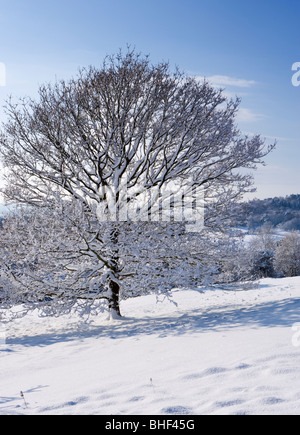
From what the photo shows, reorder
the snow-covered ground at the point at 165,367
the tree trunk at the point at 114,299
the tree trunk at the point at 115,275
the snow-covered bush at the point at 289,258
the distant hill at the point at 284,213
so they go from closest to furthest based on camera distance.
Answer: the snow-covered ground at the point at 165,367 → the tree trunk at the point at 115,275 → the tree trunk at the point at 114,299 → the snow-covered bush at the point at 289,258 → the distant hill at the point at 284,213

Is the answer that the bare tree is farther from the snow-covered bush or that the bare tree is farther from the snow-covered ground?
the snow-covered bush

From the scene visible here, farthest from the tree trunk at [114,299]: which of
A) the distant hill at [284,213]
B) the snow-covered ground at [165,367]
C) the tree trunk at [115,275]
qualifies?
the distant hill at [284,213]

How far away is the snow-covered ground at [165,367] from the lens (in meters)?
3.81

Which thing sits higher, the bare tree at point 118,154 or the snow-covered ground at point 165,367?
the bare tree at point 118,154

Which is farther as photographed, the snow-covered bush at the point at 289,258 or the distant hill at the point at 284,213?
the distant hill at the point at 284,213

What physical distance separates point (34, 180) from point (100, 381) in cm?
738

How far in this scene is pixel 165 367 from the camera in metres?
5.20

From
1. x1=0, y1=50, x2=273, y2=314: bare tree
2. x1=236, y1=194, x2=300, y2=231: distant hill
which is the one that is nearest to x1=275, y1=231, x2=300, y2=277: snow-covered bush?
x1=236, y1=194, x2=300, y2=231: distant hill

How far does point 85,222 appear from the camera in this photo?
8.84 metres

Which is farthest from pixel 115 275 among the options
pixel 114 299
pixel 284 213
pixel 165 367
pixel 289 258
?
pixel 284 213

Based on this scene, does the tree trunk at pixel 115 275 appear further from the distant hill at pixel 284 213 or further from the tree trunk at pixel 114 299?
the distant hill at pixel 284 213

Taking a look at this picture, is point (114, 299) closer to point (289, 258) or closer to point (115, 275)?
point (115, 275)

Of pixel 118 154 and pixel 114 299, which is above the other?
pixel 118 154
